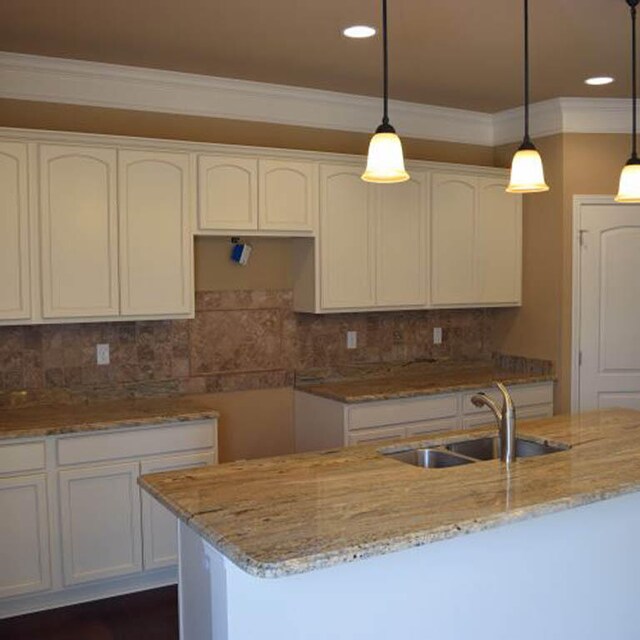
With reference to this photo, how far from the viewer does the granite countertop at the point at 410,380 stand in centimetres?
450

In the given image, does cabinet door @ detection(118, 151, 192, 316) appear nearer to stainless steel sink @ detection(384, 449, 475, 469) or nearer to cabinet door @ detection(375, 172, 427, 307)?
cabinet door @ detection(375, 172, 427, 307)

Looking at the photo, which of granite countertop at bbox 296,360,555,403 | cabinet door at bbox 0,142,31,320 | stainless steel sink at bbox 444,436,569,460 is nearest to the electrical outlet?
cabinet door at bbox 0,142,31,320

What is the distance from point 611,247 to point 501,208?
0.76 meters

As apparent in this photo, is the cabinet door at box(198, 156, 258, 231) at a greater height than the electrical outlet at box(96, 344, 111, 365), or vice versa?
the cabinet door at box(198, 156, 258, 231)

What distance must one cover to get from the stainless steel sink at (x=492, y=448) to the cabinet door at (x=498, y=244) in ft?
7.03

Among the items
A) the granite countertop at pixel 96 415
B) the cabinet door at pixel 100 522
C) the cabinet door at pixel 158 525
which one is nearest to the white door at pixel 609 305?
the granite countertop at pixel 96 415

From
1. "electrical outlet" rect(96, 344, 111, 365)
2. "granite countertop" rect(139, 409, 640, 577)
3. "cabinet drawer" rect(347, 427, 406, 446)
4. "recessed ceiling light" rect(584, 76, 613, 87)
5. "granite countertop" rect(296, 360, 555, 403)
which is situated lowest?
"cabinet drawer" rect(347, 427, 406, 446)

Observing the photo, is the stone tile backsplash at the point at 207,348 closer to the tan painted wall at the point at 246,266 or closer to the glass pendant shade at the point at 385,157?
the tan painted wall at the point at 246,266

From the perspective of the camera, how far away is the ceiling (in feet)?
10.7

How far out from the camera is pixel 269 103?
4.59m

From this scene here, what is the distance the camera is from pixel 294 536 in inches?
76.6

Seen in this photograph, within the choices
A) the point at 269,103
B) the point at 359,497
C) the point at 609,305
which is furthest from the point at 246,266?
the point at 359,497

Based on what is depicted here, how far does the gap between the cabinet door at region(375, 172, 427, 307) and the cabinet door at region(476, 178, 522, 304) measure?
0.49 meters

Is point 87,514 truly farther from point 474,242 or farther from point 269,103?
point 474,242
